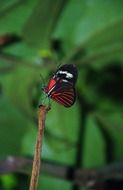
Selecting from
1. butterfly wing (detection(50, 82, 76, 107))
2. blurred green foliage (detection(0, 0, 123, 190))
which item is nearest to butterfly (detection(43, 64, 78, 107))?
butterfly wing (detection(50, 82, 76, 107))

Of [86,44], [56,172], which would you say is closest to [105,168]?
[56,172]

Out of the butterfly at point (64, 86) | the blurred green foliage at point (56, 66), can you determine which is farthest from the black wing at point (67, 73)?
the blurred green foliage at point (56, 66)

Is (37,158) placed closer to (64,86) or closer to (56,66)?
(64,86)

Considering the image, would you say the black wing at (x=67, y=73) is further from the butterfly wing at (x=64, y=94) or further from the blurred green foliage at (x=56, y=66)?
the blurred green foliage at (x=56, y=66)

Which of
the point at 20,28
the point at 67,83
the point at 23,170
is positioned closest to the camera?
the point at 67,83

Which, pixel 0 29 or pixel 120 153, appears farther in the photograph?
pixel 120 153

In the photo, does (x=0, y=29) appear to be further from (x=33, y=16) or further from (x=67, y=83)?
(x=67, y=83)

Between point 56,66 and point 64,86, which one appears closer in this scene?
point 64,86

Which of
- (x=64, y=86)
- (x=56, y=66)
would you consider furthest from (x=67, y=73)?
(x=56, y=66)

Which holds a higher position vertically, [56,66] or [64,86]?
[56,66]
